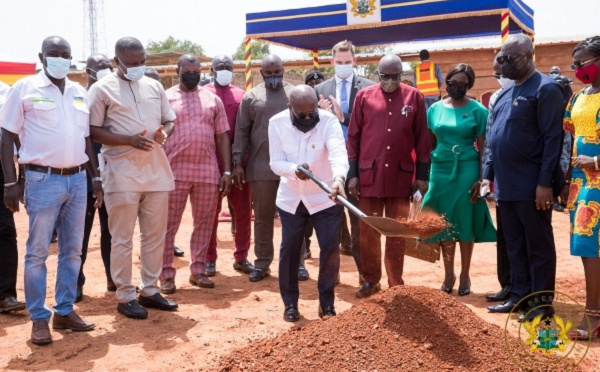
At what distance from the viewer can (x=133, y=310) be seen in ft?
17.1

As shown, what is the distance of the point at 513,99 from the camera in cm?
505

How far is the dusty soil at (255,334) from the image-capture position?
12.8 feet

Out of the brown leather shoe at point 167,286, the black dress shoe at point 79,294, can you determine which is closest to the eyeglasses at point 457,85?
the brown leather shoe at point 167,286

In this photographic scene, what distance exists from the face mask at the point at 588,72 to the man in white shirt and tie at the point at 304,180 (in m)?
1.78

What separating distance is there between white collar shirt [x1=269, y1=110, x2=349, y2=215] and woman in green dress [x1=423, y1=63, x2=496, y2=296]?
4.32 feet

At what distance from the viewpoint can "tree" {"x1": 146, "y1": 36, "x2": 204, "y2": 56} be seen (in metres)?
65.3

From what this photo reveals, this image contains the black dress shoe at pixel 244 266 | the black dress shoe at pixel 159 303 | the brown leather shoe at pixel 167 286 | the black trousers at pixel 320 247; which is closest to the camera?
the black trousers at pixel 320 247

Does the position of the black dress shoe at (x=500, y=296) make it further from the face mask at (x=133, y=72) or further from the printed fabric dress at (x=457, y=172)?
the face mask at (x=133, y=72)

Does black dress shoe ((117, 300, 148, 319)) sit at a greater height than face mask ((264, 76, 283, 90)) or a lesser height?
lesser

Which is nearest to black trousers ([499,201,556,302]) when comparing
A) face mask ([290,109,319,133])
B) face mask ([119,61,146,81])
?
face mask ([290,109,319,133])

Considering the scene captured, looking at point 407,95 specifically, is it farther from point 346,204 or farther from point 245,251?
point 245,251

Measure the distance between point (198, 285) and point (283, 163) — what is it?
210 centimetres

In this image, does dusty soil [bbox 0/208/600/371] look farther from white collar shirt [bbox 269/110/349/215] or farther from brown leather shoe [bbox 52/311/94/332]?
white collar shirt [bbox 269/110/349/215]

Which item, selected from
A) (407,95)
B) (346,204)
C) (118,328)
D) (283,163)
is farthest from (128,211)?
(407,95)
